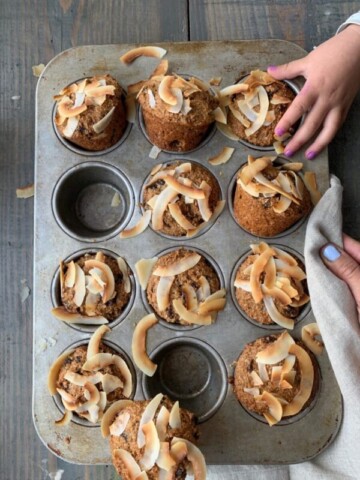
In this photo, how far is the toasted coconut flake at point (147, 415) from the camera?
1490 mm

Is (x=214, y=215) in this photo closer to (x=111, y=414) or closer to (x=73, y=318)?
(x=73, y=318)

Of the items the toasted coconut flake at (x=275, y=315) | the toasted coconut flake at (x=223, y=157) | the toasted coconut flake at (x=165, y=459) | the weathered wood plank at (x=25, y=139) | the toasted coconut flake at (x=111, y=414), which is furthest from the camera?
the weathered wood plank at (x=25, y=139)

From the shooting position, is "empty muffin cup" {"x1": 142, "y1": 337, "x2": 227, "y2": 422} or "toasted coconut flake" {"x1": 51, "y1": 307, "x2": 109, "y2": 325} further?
"empty muffin cup" {"x1": 142, "y1": 337, "x2": 227, "y2": 422}

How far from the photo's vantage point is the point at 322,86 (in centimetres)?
176

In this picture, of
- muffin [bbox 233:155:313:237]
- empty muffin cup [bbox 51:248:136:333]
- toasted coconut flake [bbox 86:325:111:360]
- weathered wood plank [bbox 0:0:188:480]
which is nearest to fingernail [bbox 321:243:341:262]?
muffin [bbox 233:155:313:237]

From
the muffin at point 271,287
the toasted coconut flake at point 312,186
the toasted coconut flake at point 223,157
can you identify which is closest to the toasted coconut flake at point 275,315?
the muffin at point 271,287

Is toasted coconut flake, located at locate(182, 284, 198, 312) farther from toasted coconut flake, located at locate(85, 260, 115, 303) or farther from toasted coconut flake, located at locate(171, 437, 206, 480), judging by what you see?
toasted coconut flake, located at locate(171, 437, 206, 480)

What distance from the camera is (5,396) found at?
196 cm

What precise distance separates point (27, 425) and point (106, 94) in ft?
3.81

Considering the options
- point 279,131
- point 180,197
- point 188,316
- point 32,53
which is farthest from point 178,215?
point 32,53

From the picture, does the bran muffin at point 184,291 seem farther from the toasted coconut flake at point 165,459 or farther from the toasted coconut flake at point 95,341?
the toasted coconut flake at point 165,459

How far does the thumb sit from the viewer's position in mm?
1753

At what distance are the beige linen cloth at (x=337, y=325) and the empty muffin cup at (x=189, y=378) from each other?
38 cm

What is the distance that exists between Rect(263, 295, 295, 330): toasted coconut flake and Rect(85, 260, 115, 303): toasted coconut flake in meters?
0.46
